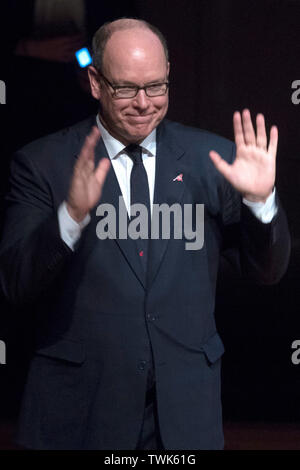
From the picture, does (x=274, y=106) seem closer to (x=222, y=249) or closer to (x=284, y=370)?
(x=284, y=370)

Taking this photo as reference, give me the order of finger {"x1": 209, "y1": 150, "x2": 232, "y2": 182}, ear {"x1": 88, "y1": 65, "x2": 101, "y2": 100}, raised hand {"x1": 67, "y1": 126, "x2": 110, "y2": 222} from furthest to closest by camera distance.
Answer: ear {"x1": 88, "y1": 65, "x2": 101, "y2": 100}
finger {"x1": 209, "y1": 150, "x2": 232, "y2": 182}
raised hand {"x1": 67, "y1": 126, "x2": 110, "y2": 222}

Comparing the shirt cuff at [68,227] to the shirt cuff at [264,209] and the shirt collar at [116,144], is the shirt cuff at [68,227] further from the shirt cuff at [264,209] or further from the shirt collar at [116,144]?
the shirt cuff at [264,209]

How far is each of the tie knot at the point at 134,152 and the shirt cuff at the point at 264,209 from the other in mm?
258

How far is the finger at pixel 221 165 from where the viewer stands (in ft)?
6.11

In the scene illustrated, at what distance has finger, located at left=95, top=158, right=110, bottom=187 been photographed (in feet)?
5.86

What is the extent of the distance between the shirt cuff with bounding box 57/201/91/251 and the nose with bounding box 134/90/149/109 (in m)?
0.27

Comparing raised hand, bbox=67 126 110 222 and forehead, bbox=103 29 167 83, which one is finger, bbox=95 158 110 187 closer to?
raised hand, bbox=67 126 110 222

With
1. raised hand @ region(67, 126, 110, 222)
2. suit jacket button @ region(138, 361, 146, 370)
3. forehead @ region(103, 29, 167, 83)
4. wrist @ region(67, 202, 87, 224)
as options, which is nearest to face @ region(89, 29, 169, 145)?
forehead @ region(103, 29, 167, 83)

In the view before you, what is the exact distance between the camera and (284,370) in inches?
129

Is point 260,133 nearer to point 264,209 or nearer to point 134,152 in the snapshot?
point 264,209

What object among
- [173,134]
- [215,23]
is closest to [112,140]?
[173,134]

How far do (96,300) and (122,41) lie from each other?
56 cm

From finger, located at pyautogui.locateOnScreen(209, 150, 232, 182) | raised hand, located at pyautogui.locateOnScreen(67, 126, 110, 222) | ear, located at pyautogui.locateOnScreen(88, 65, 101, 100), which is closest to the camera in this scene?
raised hand, located at pyautogui.locateOnScreen(67, 126, 110, 222)

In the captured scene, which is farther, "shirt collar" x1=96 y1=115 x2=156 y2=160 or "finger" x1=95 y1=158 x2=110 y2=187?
"shirt collar" x1=96 y1=115 x2=156 y2=160
